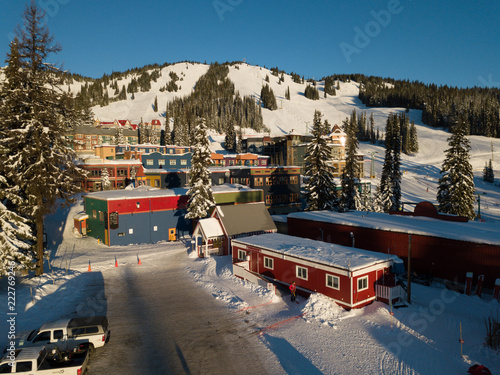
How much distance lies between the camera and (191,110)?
162 metres

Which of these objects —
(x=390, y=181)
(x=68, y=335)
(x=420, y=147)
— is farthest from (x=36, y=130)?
(x=420, y=147)

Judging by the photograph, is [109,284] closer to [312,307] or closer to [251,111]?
[312,307]

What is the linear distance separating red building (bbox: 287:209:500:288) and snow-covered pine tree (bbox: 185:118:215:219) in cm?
1223

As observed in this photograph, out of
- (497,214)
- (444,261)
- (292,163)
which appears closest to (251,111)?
(292,163)

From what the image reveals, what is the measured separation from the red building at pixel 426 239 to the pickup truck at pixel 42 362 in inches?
→ 669

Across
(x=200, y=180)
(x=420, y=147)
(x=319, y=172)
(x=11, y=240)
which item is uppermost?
(x=420, y=147)

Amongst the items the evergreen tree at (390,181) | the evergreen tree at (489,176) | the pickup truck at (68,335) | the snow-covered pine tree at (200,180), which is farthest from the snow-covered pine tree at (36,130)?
the evergreen tree at (489,176)

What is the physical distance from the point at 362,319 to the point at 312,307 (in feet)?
8.62

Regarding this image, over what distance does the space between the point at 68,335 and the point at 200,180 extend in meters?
24.2

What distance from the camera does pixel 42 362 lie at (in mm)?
10875

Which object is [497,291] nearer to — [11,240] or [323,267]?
[323,267]

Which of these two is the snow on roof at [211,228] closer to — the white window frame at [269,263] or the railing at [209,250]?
the railing at [209,250]

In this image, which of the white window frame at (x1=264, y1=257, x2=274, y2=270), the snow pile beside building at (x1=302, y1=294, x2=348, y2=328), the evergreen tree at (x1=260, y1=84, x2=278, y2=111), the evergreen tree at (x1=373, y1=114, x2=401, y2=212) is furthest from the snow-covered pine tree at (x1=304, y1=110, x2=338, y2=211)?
the evergreen tree at (x1=260, y1=84, x2=278, y2=111)

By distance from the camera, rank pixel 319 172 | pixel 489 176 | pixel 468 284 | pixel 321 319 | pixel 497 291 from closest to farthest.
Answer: pixel 321 319 < pixel 497 291 < pixel 468 284 < pixel 319 172 < pixel 489 176
